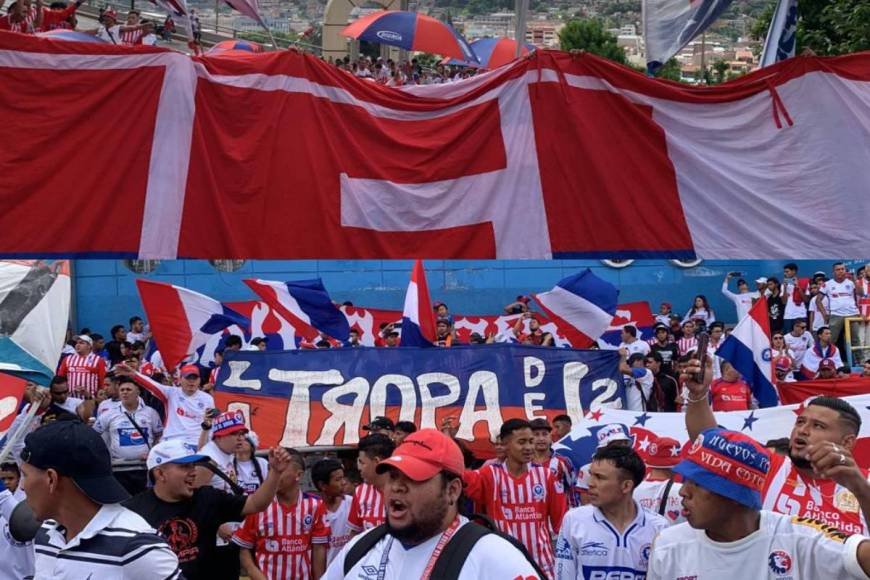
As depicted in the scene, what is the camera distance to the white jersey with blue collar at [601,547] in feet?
21.1

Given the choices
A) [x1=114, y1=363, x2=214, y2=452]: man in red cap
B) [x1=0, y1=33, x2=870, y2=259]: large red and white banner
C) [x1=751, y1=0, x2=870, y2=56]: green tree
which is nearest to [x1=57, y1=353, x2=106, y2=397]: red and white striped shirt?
[x1=114, y1=363, x2=214, y2=452]: man in red cap

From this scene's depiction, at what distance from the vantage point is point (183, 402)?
1334 cm

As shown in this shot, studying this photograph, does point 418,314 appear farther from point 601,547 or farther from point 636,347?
point 601,547

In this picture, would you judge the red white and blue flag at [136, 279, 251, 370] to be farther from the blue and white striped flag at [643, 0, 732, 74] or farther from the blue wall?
the blue wall

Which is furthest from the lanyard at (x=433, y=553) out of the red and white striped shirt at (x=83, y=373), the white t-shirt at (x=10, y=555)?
the red and white striped shirt at (x=83, y=373)

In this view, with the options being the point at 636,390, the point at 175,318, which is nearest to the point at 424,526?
the point at 175,318

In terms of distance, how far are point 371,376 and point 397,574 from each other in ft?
35.7

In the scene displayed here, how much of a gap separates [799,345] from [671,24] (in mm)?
13118

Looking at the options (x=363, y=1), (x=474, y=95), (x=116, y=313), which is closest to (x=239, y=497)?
(x=474, y=95)

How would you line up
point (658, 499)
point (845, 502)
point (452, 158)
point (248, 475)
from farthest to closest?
point (248, 475), point (452, 158), point (658, 499), point (845, 502)

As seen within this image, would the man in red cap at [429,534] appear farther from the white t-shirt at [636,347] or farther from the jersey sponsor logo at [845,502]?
the white t-shirt at [636,347]

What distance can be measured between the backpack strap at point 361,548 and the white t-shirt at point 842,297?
20.0 m

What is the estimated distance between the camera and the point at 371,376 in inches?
577

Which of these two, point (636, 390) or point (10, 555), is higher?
point (10, 555)
